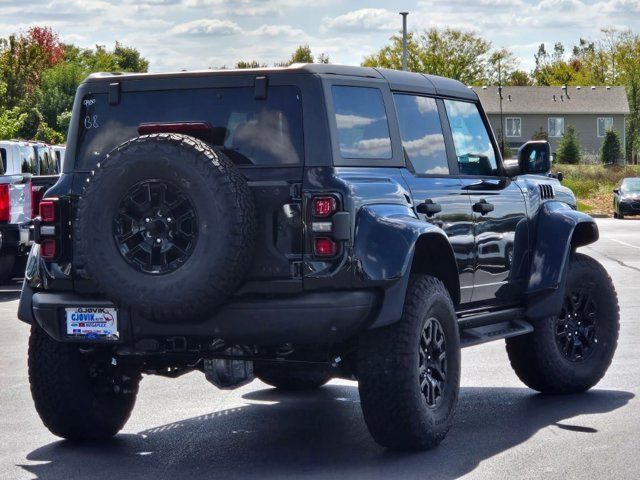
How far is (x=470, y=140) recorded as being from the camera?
8961 mm

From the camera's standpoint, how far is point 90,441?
26.0 ft

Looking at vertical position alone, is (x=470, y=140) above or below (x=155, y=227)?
above

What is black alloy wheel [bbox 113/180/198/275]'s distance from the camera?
6.79 meters

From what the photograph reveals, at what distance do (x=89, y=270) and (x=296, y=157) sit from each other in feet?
3.79

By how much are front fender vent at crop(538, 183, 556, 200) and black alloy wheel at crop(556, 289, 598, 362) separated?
66cm

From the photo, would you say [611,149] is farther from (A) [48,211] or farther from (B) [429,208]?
(A) [48,211]

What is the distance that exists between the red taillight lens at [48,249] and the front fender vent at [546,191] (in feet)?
11.7

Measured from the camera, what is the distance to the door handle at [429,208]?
25.4 feet

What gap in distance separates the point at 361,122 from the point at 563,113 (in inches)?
4113

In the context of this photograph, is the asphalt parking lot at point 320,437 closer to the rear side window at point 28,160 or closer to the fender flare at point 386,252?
the fender flare at point 386,252

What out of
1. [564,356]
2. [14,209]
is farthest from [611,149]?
[564,356]

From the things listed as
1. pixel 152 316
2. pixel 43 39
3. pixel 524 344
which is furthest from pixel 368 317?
pixel 43 39

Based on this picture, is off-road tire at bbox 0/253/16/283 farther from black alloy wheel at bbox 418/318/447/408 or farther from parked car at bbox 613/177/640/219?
parked car at bbox 613/177/640/219

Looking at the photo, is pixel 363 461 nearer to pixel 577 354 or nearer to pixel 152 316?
pixel 152 316
